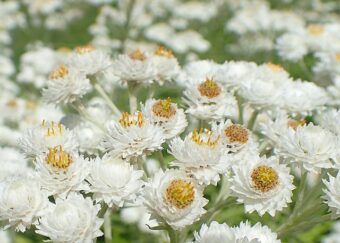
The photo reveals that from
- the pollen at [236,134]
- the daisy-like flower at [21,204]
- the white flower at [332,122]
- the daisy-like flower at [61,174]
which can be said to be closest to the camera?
the daisy-like flower at [21,204]

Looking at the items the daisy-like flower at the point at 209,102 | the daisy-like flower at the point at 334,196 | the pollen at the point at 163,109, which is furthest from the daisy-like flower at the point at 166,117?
the daisy-like flower at the point at 334,196

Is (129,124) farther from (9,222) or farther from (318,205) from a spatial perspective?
(318,205)

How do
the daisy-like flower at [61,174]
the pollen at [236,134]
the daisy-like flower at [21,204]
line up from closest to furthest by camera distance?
the daisy-like flower at [21,204]
the daisy-like flower at [61,174]
the pollen at [236,134]

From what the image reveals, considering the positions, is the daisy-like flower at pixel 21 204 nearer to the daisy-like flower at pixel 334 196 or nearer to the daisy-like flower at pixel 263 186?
the daisy-like flower at pixel 263 186

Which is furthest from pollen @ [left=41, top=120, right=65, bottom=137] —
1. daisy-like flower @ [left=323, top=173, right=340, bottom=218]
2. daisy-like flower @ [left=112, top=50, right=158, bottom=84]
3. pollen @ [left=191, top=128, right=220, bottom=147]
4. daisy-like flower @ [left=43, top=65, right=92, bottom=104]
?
daisy-like flower @ [left=323, top=173, right=340, bottom=218]

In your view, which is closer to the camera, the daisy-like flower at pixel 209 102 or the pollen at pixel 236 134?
the pollen at pixel 236 134

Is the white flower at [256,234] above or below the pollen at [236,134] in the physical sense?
below
